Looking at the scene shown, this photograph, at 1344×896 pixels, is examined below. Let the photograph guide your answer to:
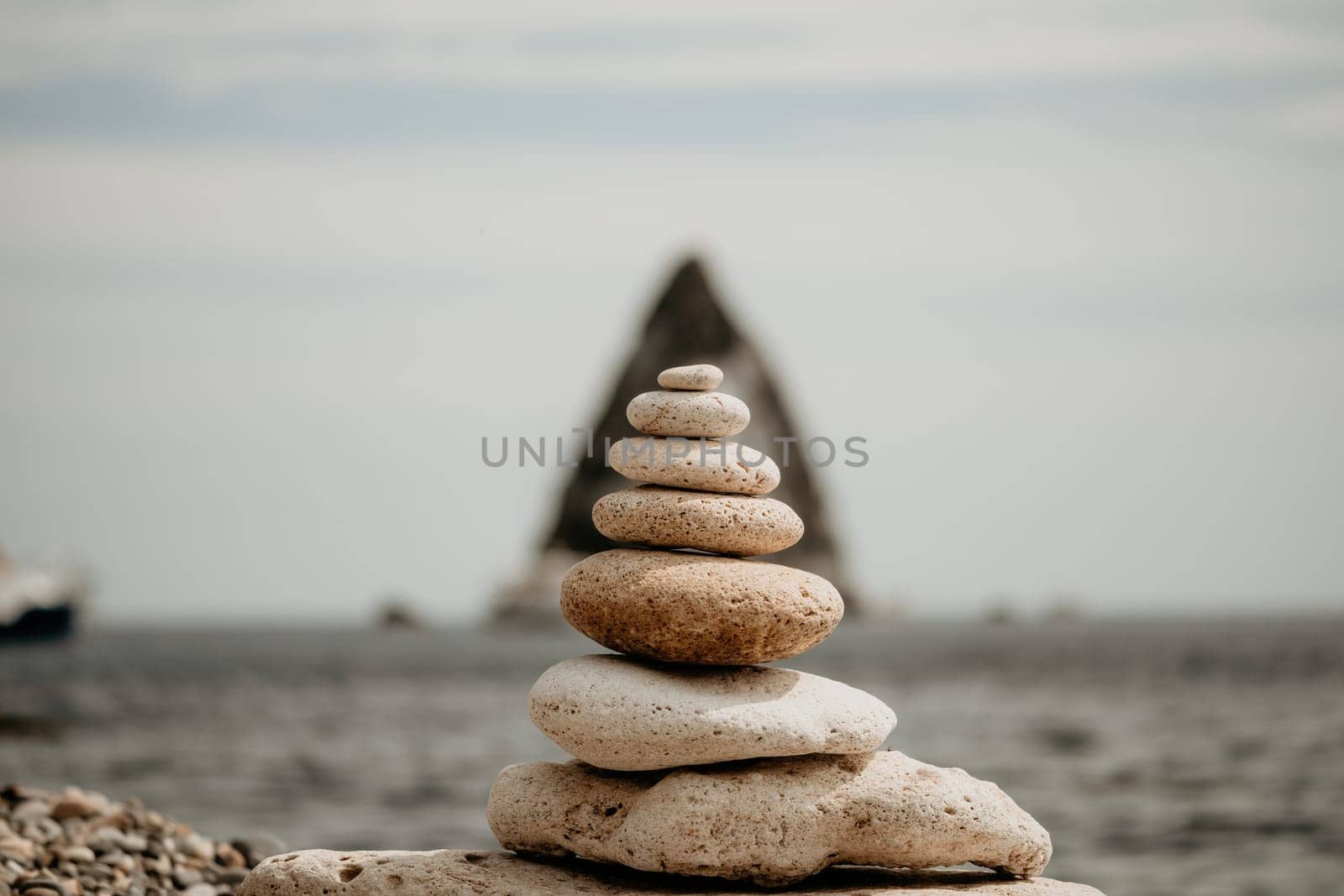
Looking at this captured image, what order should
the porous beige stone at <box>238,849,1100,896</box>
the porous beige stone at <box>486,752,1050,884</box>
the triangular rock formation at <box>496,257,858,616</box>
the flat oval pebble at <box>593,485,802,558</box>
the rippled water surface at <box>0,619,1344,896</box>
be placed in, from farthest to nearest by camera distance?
the triangular rock formation at <box>496,257,858,616</box> < the rippled water surface at <box>0,619,1344,896</box> < the flat oval pebble at <box>593,485,802,558</box> < the porous beige stone at <box>238,849,1100,896</box> < the porous beige stone at <box>486,752,1050,884</box>

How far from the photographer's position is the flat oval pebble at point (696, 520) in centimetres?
651

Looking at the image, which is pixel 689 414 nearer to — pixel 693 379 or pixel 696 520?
pixel 693 379

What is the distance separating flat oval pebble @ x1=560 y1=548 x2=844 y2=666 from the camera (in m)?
6.32

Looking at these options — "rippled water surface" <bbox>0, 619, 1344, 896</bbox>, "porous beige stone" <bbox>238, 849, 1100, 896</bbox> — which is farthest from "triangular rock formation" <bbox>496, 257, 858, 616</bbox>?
"porous beige stone" <bbox>238, 849, 1100, 896</bbox>

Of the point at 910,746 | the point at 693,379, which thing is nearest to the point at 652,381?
the point at 910,746

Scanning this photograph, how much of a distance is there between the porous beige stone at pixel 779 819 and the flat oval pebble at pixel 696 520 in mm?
1013

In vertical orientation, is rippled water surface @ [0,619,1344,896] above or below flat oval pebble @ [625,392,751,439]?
below

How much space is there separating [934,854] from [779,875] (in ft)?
2.41

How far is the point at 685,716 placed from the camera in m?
6.27

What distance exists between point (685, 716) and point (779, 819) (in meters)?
0.61

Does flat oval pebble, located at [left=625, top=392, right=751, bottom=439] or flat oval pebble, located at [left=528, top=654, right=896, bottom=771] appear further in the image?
flat oval pebble, located at [left=625, top=392, right=751, bottom=439]

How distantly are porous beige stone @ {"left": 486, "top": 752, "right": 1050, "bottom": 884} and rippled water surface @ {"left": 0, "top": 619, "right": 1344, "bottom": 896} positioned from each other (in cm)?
824

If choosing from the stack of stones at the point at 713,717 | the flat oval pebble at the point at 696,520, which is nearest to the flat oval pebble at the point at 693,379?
the stack of stones at the point at 713,717

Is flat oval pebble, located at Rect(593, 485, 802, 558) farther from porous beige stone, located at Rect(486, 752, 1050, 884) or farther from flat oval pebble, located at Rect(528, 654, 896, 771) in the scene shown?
porous beige stone, located at Rect(486, 752, 1050, 884)
